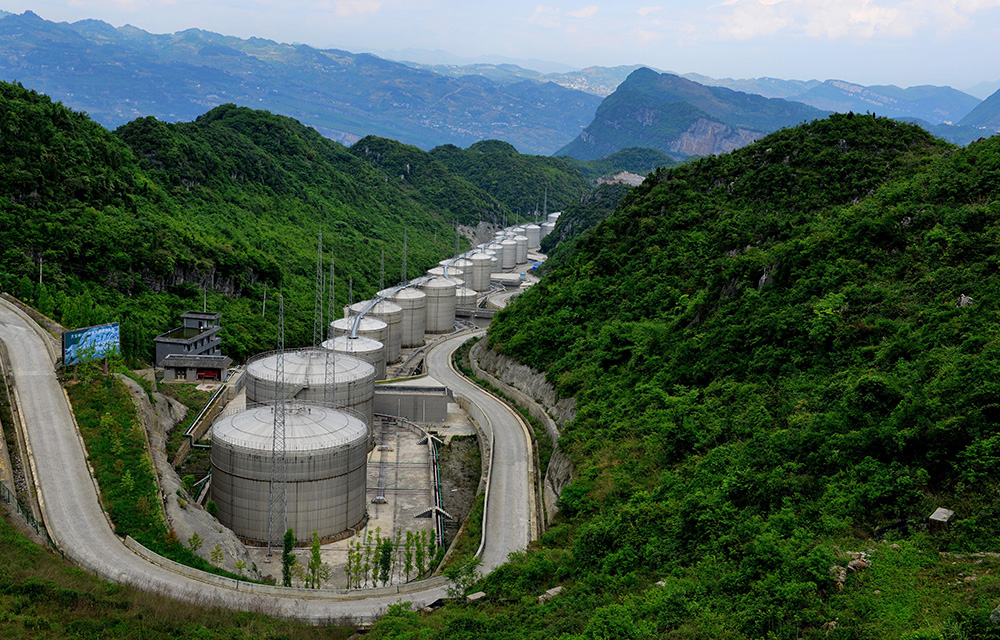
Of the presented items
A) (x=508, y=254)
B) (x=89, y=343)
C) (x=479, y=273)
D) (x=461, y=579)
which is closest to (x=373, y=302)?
(x=89, y=343)

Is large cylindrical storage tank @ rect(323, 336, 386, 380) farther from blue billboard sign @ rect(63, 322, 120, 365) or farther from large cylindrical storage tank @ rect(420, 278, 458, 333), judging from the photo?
large cylindrical storage tank @ rect(420, 278, 458, 333)

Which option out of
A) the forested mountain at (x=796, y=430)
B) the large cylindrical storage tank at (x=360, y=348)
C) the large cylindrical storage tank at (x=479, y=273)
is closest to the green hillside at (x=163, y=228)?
the large cylindrical storage tank at (x=479, y=273)

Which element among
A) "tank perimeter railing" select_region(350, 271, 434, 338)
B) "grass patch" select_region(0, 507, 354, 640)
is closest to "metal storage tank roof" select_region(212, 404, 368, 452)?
"grass patch" select_region(0, 507, 354, 640)

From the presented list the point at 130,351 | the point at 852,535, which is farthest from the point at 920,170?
the point at 130,351

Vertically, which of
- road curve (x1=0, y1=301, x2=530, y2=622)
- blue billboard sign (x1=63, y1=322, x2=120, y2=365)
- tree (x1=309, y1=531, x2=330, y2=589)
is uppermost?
blue billboard sign (x1=63, y1=322, x2=120, y2=365)

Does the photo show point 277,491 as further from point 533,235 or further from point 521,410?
point 533,235

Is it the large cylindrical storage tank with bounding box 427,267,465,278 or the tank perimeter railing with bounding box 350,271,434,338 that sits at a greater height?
the tank perimeter railing with bounding box 350,271,434,338

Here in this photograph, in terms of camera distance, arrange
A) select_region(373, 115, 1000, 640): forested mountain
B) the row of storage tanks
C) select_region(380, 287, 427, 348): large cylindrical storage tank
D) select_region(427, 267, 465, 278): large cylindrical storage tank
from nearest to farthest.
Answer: select_region(373, 115, 1000, 640): forested mountain, the row of storage tanks, select_region(380, 287, 427, 348): large cylindrical storage tank, select_region(427, 267, 465, 278): large cylindrical storage tank

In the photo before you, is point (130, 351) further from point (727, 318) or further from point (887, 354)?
point (887, 354)
